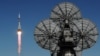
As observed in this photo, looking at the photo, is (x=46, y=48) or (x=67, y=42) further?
(x=46, y=48)

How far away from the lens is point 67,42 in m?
95.8

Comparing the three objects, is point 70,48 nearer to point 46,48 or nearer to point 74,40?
point 74,40

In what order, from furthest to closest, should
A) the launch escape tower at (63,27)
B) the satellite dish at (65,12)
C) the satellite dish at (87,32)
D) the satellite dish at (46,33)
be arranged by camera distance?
1. the satellite dish at (87,32)
2. the satellite dish at (46,33)
3. the satellite dish at (65,12)
4. the launch escape tower at (63,27)

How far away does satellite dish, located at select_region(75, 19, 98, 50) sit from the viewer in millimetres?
106875

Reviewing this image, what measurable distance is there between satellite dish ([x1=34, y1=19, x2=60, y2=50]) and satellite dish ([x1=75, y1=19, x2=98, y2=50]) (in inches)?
231

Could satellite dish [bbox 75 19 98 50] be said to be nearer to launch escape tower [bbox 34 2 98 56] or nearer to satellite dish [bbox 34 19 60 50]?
launch escape tower [bbox 34 2 98 56]

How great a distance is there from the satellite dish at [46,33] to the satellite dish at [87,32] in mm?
5861

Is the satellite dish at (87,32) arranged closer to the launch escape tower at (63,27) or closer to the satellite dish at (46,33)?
the launch escape tower at (63,27)

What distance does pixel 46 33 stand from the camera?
108m

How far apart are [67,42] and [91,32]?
534 inches

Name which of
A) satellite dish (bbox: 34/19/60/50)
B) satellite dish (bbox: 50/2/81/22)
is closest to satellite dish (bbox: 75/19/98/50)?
satellite dish (bbox: 50/2/81/22)

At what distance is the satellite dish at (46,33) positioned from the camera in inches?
4188

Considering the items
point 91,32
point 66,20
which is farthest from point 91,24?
point 66,20

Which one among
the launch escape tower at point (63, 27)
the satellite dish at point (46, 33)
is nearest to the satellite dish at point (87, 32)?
the launch escape tower at point (63, 27)
